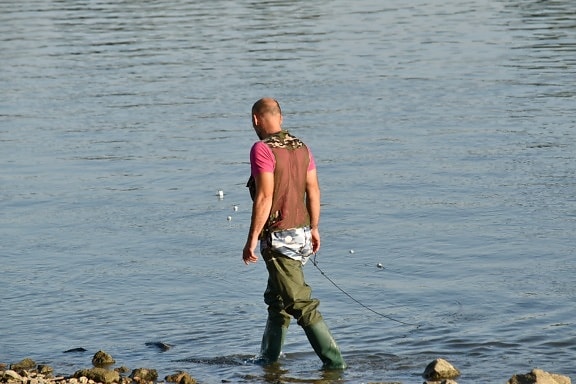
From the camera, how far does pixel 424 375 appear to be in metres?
8.37

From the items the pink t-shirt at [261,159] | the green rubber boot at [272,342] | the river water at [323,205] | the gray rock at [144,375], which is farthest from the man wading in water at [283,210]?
the gray rock at [144,375]

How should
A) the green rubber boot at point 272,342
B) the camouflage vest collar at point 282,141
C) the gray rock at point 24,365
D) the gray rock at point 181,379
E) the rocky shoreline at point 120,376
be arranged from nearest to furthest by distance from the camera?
the camouflage vest collar at point 282,141 < the rocky shoreline at point 120,376 < the gray rock at point 181,379 < the green rubber boot at point 272,342 < the gray rock at point 24,365

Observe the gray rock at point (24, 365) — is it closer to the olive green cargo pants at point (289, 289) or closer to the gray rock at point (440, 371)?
the olive green cargo pants at point (289, 289)

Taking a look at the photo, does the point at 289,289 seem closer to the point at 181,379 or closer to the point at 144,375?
the point at 181,379

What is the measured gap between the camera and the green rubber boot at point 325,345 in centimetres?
836

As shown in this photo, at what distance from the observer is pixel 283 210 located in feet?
26.6

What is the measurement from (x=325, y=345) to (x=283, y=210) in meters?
1.02

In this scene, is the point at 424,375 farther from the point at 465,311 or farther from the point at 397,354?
the point at 465,311

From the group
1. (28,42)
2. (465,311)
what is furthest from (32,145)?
(28,42)

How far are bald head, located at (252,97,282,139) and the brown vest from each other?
0.19ft

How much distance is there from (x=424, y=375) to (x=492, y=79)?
13.6m

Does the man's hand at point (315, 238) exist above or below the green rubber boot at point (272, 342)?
above

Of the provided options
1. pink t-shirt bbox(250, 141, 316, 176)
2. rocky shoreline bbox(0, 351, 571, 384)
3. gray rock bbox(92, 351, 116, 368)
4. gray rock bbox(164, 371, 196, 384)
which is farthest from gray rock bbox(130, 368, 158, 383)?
pink t-shirt bbox(250, 141, 316, 176)

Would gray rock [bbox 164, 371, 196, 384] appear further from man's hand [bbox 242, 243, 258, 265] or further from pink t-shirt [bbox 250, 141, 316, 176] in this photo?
pink t-shirt [bbox 250, 141, 316, 176]
